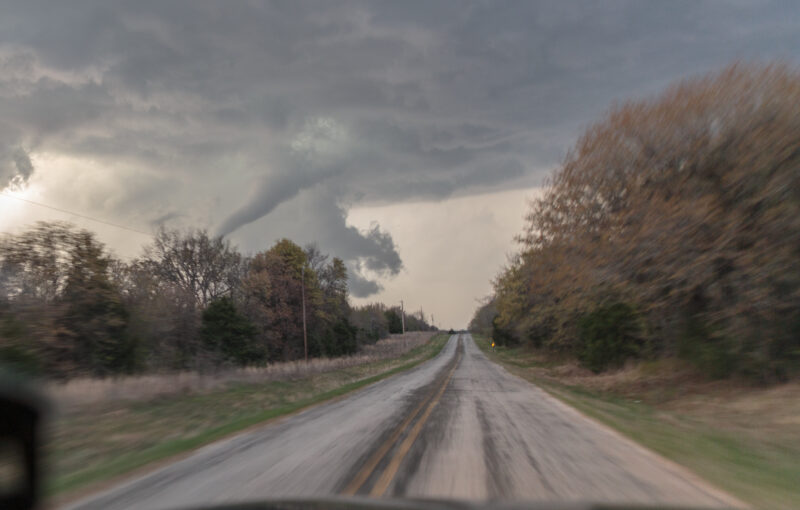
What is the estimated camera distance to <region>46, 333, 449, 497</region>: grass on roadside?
7578 millimetres

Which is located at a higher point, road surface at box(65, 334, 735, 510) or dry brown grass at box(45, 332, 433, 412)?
dry brown grass at box(45, 332, 433, 412)

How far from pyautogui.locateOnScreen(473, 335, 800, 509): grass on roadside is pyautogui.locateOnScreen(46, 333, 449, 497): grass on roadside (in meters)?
8.02

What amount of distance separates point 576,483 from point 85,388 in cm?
1359

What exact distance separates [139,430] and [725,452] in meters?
11.8

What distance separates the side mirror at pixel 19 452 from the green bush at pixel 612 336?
23577 millimetres

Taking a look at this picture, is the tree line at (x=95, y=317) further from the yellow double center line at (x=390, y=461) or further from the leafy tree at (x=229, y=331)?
the yellow double center line at (x=390, y=461)

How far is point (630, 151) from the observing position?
15.2m

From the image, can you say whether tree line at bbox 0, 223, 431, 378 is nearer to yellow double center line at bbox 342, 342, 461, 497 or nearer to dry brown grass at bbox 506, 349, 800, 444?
yellow double center line at bbox 342, 342, 461, 497

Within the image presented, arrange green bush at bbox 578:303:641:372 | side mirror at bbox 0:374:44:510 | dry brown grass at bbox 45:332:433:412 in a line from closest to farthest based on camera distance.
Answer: side mirror at bbox 0:374:44:510 → dry brown grass at bbox 45:332:433:412 → green bush at bbox 578:303:641:372

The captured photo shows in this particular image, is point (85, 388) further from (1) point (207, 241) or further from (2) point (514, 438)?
(1) point (207, 241)

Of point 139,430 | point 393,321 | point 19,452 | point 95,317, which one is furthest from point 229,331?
point 393,321

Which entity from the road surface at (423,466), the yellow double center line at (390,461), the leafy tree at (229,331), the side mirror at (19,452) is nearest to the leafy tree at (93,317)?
the road surface at (423,466)

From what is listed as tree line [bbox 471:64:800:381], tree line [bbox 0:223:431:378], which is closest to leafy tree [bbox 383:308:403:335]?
tree line [bbox 0:223:431:378]

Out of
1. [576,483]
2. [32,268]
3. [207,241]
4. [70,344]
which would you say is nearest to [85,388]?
[70,344]
